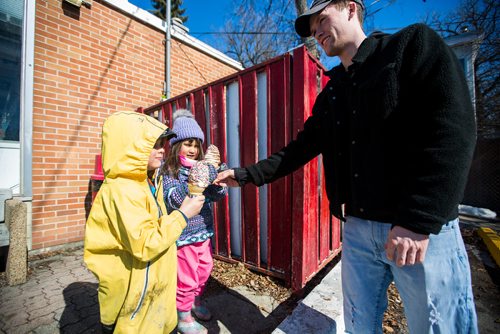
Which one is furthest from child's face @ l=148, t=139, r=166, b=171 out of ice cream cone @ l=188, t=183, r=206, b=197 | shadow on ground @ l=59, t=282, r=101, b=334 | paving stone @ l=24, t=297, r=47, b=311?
paving stone @ l=24, t=297, r=47, b=311

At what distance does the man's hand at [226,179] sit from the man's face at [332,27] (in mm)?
1045

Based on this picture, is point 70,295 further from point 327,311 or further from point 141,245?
point 327,311

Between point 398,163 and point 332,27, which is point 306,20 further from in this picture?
point 398,163

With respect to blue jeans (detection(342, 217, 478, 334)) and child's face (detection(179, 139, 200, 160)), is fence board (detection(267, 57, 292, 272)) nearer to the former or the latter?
child's face (detection(179, 139, 200, 160))

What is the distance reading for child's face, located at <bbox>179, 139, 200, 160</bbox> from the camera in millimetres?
2291

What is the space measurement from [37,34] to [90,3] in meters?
1.10

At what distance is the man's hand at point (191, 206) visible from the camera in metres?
1.52

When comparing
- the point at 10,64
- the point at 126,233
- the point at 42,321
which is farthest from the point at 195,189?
the point at 10,64

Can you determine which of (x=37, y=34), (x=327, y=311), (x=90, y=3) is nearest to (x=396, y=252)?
(x=327, y=311)

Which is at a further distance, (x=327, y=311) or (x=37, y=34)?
(x=37, y=34)

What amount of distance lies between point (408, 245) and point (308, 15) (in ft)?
4.16

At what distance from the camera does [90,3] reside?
439cm

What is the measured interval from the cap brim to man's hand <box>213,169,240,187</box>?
106cm

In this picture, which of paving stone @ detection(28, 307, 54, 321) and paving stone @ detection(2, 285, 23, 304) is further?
paving stone @ detection(2, 285, 23, 304)
